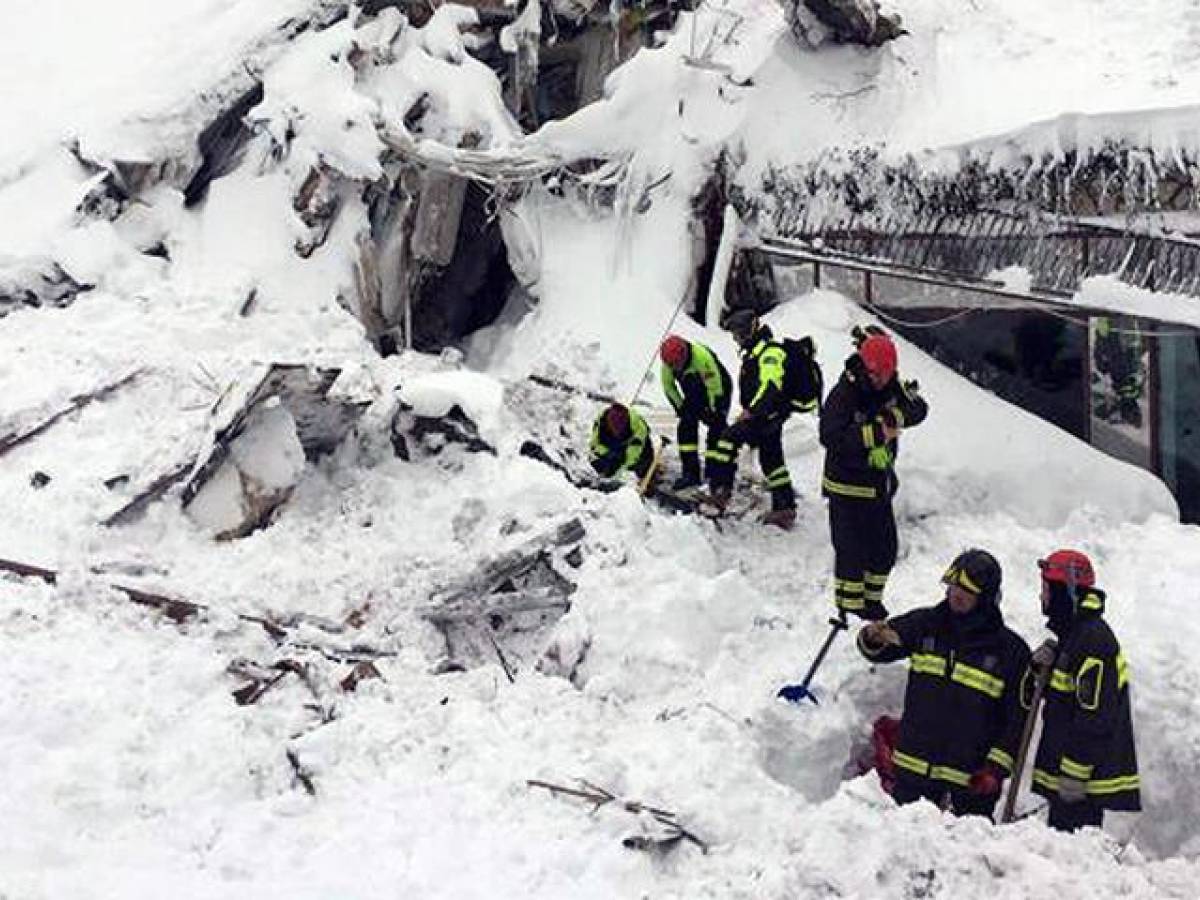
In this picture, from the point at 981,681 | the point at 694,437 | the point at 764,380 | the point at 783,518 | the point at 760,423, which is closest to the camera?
the point at 981,681

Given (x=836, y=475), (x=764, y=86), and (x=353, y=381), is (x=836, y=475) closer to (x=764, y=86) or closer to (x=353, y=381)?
(x=353, y=381)

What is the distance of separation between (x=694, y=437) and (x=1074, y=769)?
3880 millimetres

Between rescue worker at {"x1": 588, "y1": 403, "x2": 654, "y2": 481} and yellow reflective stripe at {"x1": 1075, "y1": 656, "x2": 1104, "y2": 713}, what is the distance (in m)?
3.95

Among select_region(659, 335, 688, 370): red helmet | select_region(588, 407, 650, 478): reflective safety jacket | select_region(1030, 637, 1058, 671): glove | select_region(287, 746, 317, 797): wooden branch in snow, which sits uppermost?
select_region(659, 335, 688, 370): red helmet

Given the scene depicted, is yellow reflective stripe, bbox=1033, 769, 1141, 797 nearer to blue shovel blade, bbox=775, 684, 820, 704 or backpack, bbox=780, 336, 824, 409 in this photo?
blue shovel blade, bbox=775, 684, 820, 704

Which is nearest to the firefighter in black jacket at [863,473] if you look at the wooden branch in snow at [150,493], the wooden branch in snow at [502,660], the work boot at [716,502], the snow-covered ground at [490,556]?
the snow-covered ground at [490,556]

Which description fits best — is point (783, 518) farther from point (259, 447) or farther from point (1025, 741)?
point (259, 447)

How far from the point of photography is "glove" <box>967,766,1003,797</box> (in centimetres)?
504

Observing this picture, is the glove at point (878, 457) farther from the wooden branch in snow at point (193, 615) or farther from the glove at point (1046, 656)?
the wooden branch in snow at point (193, 615)

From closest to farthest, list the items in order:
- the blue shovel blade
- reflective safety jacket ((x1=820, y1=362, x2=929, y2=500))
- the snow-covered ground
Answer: the snow-covered ground → the blue shovel blade → reflective safety jacket ((x1=820, y1=362, x2=929, y2=500))

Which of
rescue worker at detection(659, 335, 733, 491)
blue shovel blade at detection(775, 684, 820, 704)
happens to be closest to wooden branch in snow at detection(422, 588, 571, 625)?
blue shovel blade at detection(775, 684, 820, 704)

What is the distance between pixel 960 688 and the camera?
490 centimetres

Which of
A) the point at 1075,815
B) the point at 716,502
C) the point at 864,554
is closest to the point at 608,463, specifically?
the point at 716,502

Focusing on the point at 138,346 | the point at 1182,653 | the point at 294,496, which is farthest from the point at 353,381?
the point at 1182,653
